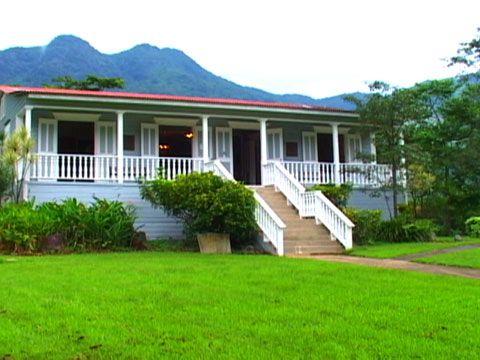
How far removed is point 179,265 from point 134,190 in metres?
7.97

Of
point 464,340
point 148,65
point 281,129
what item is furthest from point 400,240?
point 148,65

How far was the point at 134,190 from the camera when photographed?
18.3m

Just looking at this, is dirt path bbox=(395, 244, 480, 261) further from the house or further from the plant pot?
the plant pot

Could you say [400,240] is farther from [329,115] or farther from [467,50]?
[467,50]

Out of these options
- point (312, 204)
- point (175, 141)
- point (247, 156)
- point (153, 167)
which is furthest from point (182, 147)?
point (312, 204)

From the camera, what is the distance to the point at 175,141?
22.6m

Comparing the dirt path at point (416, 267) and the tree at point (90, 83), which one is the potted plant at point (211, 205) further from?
the tree at point (90, 83)

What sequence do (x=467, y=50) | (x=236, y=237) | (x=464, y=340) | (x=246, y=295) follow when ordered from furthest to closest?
(x=467, y=50), (x=236, y=237), (x=246, y=295), (x=464, y=340)

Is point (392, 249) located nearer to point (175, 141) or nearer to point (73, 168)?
point (73, 168)

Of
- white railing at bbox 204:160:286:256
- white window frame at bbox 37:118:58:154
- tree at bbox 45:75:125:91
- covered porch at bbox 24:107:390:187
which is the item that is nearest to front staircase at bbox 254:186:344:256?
white railing at bbox 204:160:286:256

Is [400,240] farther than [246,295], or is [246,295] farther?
[400,240]

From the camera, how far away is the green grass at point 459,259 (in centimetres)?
1119

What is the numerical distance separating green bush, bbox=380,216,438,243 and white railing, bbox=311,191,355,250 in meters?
2.24

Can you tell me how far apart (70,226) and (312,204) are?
269 inches
